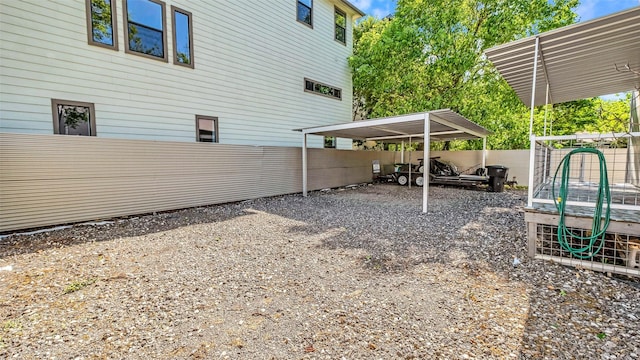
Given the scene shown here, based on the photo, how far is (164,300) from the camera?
2.67 m

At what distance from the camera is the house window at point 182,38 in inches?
280

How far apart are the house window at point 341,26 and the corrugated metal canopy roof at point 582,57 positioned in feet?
26.0

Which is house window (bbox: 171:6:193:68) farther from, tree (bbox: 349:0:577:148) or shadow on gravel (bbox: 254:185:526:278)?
tree (bbox: 349:0:577:148)

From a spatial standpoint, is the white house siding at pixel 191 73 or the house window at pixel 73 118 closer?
the white house siding at pixel 191 73

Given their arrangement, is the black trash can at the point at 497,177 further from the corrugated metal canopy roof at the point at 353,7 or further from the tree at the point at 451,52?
the corrugated metal canopy roof at the point at 353,7

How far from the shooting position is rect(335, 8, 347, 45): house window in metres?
11.8

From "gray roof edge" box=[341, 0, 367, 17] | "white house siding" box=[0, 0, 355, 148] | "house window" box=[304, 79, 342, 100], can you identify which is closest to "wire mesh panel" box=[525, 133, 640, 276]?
"white house siding" box=[0, 0, 355, 148]

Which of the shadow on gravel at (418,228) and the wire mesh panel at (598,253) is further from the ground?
the wire mesh panel at (598,253)

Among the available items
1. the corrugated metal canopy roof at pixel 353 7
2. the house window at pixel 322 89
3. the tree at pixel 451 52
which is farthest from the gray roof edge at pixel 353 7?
the house window at pixel 322 89

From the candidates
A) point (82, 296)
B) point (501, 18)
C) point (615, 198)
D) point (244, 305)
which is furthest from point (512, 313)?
point (501, 18)

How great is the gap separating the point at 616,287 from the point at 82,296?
17.5ft

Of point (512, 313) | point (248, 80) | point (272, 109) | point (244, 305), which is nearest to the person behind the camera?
point (512, 313)

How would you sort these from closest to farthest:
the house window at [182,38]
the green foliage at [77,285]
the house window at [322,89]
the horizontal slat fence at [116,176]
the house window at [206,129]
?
the green foliage at [77,285] → the horizontal slat fence at [116,176] → the house window at [182,38] → the house window at [206,129] → the house window at [322,89]

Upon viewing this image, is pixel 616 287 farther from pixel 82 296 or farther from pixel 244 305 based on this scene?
pixel 82 296
